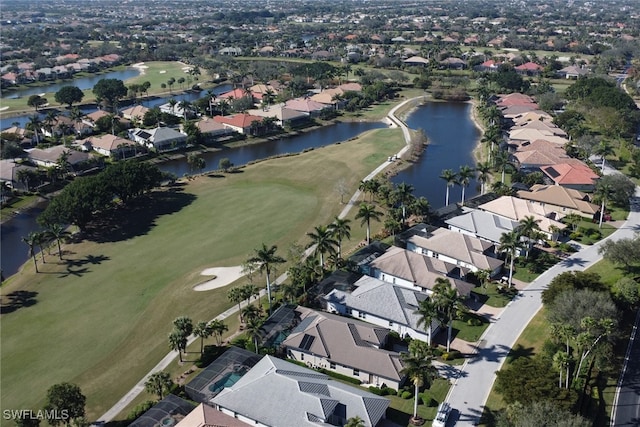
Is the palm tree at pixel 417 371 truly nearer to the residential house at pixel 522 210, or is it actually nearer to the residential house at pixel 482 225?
the residential house at pixel 482 225

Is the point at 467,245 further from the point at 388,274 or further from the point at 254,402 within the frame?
the point at 254,402

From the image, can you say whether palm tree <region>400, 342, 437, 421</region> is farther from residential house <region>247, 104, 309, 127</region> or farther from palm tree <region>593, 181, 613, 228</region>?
residential house <region>247, 104, 309, 127</region>

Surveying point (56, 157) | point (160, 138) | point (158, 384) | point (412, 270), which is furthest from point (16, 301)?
point (160, 138)

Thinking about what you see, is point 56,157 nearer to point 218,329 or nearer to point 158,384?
point 218,329

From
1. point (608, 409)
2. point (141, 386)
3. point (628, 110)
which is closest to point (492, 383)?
point (608, 409)

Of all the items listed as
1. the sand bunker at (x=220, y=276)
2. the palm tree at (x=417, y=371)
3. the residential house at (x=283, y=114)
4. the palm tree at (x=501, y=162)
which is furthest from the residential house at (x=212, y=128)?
the palm tree at (x=417, y=371)

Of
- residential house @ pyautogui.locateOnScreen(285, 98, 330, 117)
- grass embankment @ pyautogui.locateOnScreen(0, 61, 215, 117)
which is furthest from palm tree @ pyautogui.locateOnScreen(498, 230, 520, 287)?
grass embankment @ pyautogui.locateOnScreen(0, 61, 215, 117)
